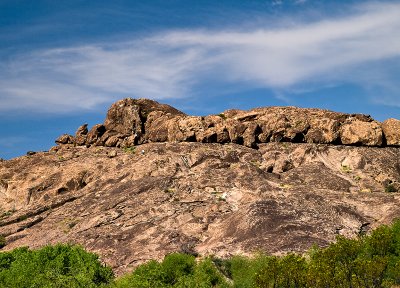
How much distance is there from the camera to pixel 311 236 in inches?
2876

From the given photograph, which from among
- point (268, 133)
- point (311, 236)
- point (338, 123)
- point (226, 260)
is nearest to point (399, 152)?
point (338, 123)

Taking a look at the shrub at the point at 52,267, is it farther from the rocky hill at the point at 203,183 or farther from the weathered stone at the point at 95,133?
the weathered stone at the point at 95,133

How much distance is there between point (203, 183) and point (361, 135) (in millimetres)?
33909

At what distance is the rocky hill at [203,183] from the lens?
7669 centimetres

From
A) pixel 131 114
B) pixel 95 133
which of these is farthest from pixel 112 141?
pixel 131 114

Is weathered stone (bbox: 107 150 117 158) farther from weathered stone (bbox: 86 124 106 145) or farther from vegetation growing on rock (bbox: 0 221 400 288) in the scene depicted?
vegetation growing on rock (bbox: 0 221 400 288)

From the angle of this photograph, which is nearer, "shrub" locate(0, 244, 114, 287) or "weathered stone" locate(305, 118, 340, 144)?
"shrub" locate(0, 244, 114, 287)

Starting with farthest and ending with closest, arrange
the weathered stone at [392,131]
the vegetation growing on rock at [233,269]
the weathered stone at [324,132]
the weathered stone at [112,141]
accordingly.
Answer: the weathered stone at [112,141] < the weathered stone at [392,131] < the weathered stone at [324,132] < the vegetation growing on rock at [233,269]

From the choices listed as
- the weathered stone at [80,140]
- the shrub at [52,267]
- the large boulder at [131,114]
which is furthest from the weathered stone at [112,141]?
the shrub at [52,267]

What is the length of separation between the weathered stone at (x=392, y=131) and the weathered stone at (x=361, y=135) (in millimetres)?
1951

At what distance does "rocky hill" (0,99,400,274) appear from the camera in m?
76.7

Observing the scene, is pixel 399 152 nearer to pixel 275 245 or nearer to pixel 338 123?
pixel 338 123

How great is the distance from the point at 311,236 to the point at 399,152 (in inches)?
1573

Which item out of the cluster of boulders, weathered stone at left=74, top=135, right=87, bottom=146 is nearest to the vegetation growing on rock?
the cluster of boulders
